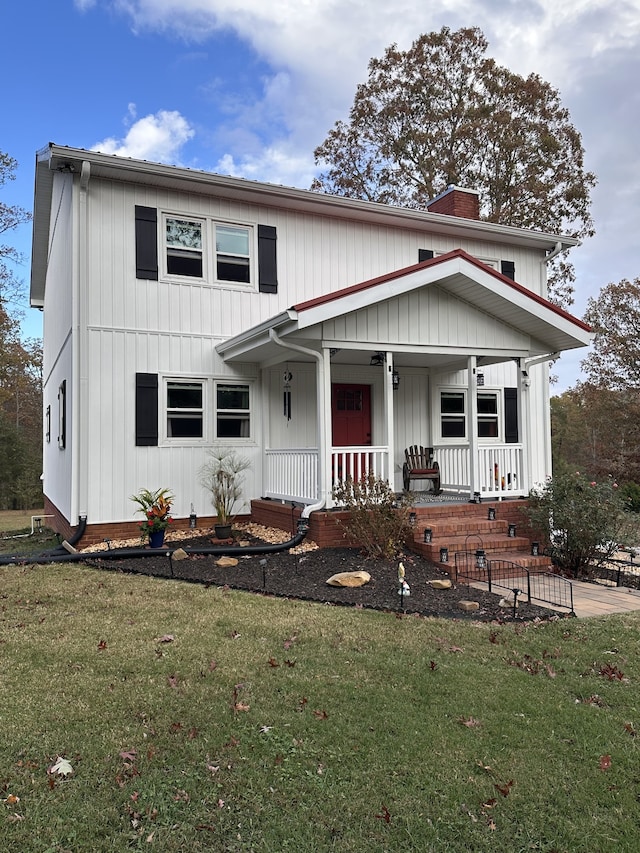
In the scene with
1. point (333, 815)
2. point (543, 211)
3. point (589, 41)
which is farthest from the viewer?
point (543, 211)

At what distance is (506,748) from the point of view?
10.6 feet

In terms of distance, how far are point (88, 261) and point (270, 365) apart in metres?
3.31

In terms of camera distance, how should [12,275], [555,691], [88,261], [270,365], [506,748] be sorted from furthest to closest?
[12,275]
[270,365]
[88,261]
[555,691]
[506,748]

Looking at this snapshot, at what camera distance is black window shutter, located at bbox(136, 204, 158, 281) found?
9867mm

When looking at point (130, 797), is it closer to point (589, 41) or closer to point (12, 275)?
point (589, 41)

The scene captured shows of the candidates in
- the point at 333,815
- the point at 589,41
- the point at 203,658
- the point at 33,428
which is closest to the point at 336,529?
the point at 203,658

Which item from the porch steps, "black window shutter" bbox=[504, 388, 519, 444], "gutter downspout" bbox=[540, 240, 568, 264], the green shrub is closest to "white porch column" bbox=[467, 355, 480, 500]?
the porch steps

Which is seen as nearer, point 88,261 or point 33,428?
point 88,261

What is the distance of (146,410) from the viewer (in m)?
9.77

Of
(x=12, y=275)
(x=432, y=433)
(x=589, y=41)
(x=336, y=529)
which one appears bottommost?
(x=336, y=529)

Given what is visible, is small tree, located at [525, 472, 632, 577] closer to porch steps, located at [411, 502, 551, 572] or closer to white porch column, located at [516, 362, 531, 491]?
porch steps, located at [411, 502, 551, 572]

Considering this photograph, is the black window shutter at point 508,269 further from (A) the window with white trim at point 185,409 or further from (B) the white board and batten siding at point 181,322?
(A) the window with white trim at point 185,409

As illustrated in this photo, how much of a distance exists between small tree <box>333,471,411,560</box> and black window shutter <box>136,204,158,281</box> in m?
4.83

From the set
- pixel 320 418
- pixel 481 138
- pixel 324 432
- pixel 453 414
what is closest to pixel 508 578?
pixel 324 432
